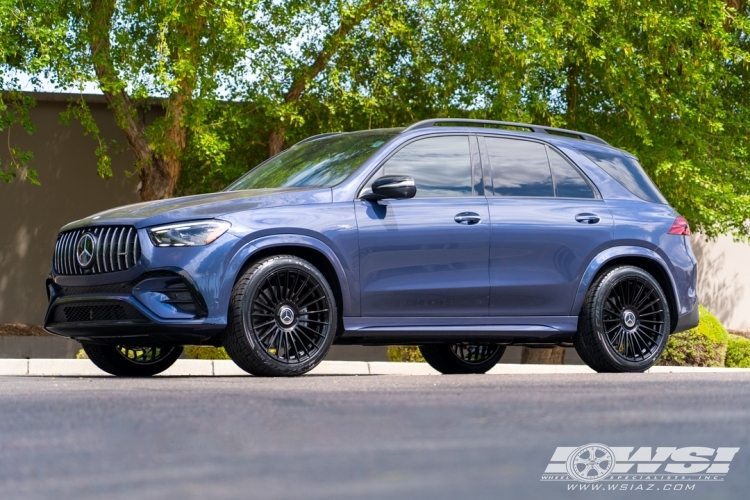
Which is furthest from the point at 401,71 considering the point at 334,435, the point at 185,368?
the point at 334,435

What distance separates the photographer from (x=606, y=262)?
9.26 meters

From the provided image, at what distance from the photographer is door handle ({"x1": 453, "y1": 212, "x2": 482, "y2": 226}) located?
338 inches

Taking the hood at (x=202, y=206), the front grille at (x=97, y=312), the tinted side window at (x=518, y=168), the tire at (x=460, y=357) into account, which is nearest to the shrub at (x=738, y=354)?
the tire at (x=460, y=357)

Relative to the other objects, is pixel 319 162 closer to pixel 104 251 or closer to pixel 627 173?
pixel 104 251

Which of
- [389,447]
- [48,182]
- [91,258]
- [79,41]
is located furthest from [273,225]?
[48,182]

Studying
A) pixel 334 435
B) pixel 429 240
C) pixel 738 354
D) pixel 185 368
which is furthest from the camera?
pixel 738 354

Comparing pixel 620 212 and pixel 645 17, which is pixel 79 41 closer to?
pixel 645 17

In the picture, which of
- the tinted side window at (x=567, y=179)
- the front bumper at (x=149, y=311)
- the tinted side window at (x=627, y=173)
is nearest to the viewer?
the front bumper at (x=149, y=311)

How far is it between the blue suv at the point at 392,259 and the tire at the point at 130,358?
0.05ft

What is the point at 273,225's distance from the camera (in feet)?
25.5

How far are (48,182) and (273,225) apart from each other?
13.6m

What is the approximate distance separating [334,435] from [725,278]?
2059cm

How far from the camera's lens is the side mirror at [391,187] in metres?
8.19

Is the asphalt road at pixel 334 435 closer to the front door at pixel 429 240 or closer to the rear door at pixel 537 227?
the front door at pixel 429 240
